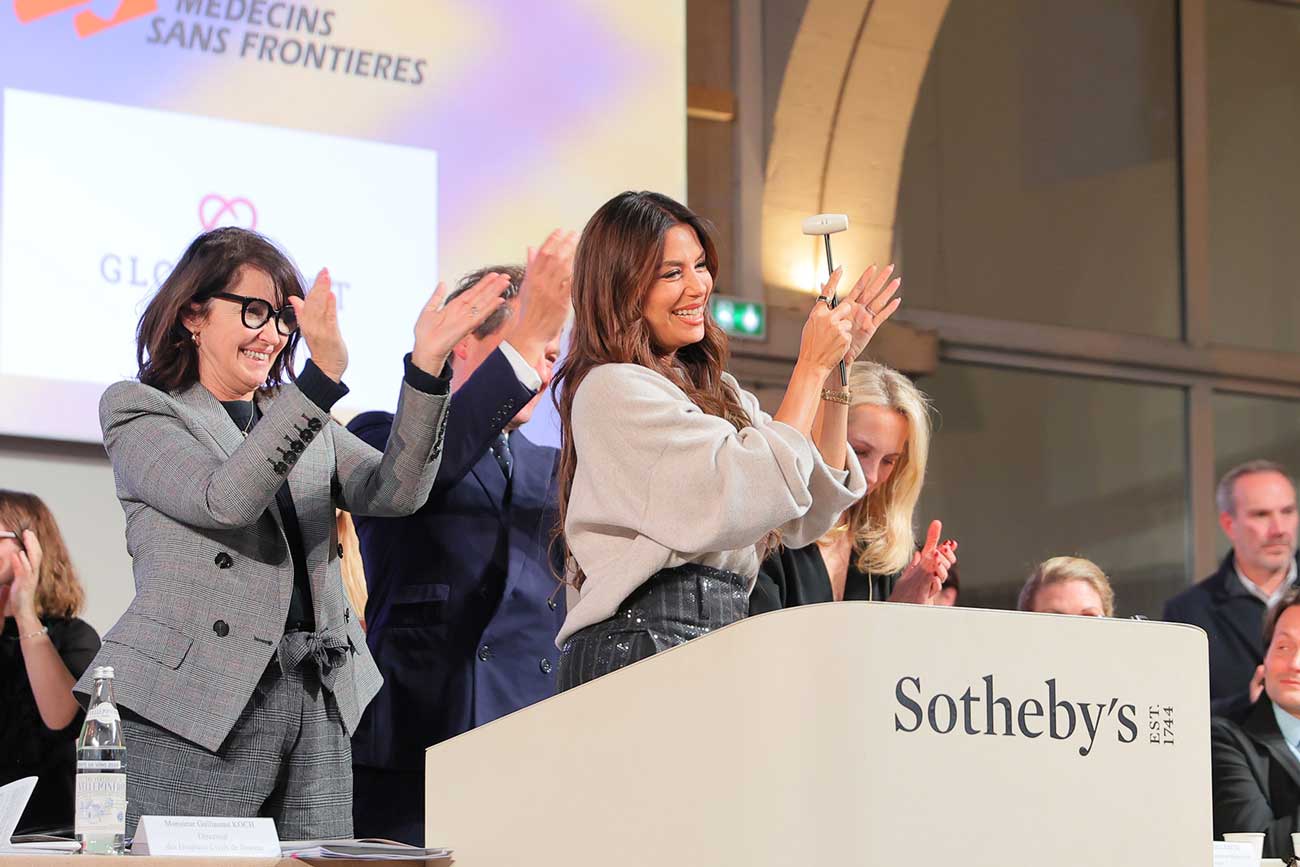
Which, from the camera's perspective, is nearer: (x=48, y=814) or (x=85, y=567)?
(x=48, y=814)

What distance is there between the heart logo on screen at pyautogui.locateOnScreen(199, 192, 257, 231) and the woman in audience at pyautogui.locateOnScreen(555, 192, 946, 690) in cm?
197

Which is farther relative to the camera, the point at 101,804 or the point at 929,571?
the point at 929,571

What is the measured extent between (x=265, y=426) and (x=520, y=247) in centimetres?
216

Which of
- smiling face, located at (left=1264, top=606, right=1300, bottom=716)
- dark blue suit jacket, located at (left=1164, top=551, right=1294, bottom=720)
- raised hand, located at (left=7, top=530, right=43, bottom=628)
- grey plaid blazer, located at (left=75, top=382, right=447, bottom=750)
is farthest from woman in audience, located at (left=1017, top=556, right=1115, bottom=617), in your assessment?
raised hand, located at (left=7, top=530, right=43, bottom=628)

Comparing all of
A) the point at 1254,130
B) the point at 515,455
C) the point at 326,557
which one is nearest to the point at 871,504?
the point at 515,455

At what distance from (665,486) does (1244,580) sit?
300cm

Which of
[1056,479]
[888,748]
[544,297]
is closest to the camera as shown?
[888,748]

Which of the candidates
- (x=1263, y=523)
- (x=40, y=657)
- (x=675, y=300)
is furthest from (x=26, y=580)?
(x=1263, y=523)

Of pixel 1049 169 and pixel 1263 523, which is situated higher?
pixel 1049 169

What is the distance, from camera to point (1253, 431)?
7078 millimetres

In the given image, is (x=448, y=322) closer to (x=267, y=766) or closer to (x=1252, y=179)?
(x=267, y=766)

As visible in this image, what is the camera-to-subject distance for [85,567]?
14.2 ft

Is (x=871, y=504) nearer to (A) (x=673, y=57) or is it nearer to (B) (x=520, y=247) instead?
(B) (x=520, y=247)

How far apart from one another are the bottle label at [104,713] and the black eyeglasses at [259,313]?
2.15ft
